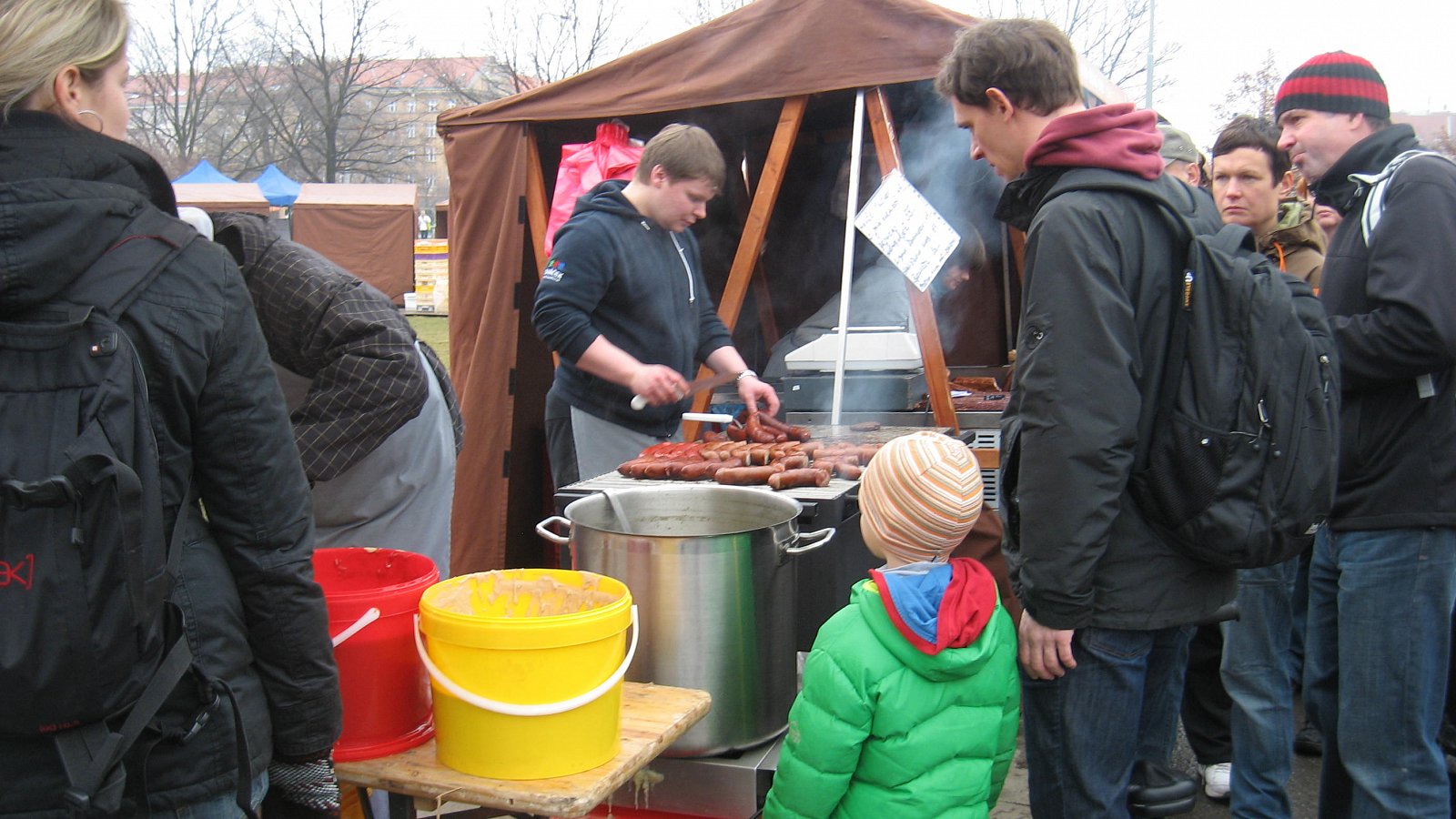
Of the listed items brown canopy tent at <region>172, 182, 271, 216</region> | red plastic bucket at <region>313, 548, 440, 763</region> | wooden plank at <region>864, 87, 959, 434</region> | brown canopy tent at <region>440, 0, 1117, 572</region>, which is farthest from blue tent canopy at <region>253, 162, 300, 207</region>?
red plastic bucket at <region>313, 548, 440, 763</region>

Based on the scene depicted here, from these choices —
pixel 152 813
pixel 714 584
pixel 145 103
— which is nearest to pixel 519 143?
pixel 714 584

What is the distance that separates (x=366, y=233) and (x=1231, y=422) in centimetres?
2714

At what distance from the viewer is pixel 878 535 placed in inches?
89.8

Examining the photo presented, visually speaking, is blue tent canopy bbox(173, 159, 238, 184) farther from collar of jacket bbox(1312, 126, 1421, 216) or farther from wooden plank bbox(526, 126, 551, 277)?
collar of jacket bbox(1312, 126, 1421, 216)

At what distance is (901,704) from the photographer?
2127 mm

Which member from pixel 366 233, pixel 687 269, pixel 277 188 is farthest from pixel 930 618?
pixel 277 188

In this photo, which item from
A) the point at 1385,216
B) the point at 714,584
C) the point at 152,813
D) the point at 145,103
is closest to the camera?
the point at 152,813

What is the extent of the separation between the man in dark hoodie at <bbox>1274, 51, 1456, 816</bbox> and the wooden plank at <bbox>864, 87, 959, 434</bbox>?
1996mm

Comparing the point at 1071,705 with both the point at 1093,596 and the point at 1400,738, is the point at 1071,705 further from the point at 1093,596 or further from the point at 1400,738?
the point at 1400,738

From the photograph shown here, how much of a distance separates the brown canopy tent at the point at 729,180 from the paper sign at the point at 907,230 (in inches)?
5.4

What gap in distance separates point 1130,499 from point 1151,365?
11.1 inches

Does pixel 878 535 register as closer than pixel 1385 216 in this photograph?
Yes

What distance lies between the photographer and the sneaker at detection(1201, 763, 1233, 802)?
3.88m

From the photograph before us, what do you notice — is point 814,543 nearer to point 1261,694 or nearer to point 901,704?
point 901,704
